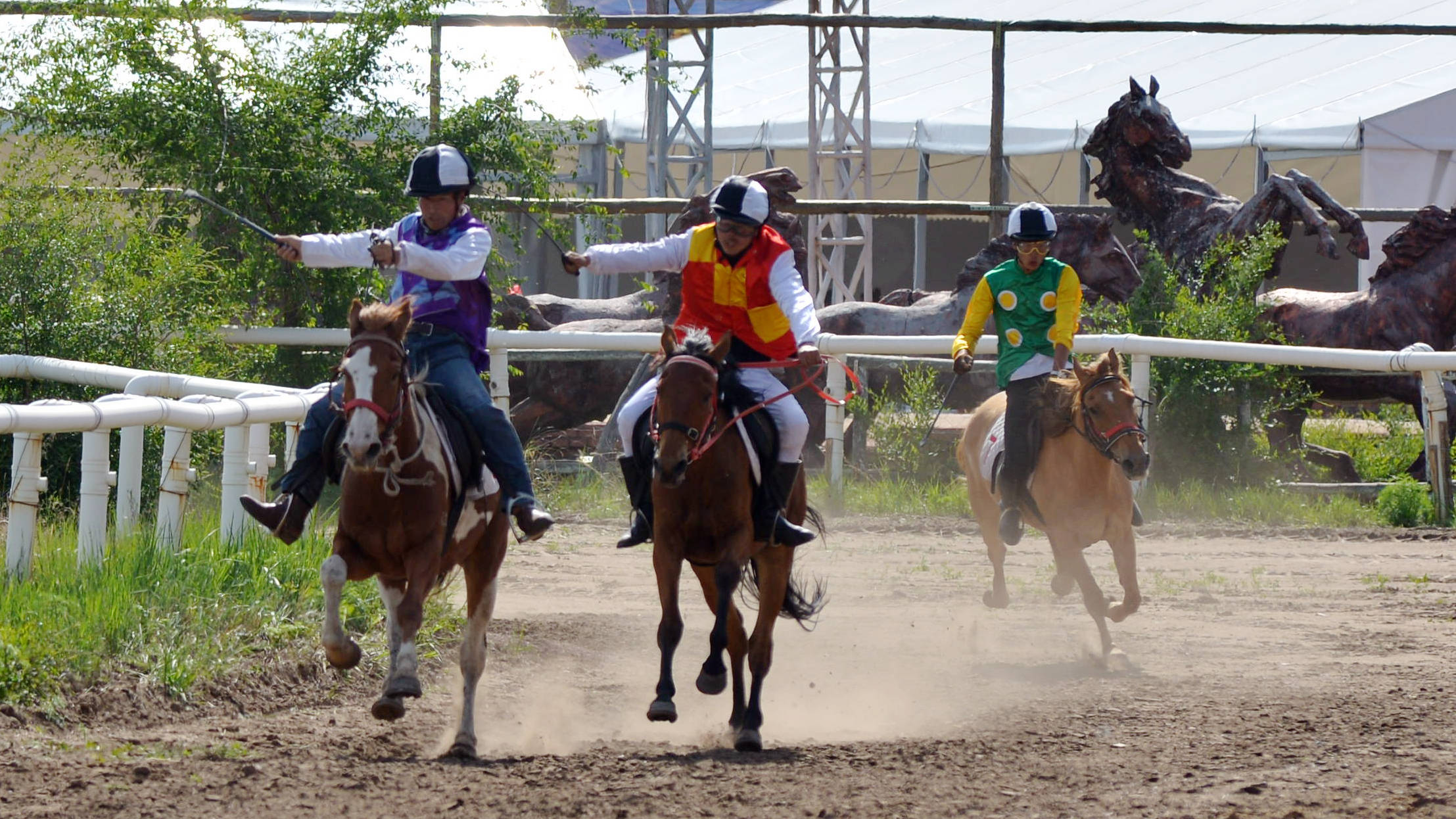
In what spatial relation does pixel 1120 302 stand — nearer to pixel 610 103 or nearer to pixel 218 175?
pixel 218 175

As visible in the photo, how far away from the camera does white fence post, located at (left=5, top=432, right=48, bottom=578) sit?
6371mm

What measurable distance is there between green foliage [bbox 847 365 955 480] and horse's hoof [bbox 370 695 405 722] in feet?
24.4

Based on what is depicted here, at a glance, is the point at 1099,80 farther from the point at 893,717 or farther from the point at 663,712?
the point at 663,712

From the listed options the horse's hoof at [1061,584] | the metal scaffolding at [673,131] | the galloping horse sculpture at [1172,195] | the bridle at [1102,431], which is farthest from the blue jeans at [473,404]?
the metal scaffolding at [673,131]

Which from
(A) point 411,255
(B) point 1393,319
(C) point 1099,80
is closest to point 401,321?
(A) point 411,255

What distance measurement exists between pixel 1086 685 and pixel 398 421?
3.41 m

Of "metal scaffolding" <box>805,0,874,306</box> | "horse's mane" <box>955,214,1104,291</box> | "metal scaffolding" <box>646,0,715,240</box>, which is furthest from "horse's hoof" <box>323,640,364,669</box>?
"metal scaffolding" <box>805,0,874,306</box>

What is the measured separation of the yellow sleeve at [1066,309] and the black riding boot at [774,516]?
2549 millimetres

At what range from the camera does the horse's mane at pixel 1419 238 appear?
42.7 feet

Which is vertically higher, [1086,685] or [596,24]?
[596,24]

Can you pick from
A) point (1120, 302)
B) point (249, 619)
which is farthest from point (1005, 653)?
point (1120, 302)

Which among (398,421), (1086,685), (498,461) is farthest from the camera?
(1086,685)

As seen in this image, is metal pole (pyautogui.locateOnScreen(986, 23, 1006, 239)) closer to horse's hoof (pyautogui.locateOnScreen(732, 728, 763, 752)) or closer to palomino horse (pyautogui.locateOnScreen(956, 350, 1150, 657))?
palomino horse (pyautogui.locateOnScreen(956, 350, 1150, 657))

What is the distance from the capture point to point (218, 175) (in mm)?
11258
